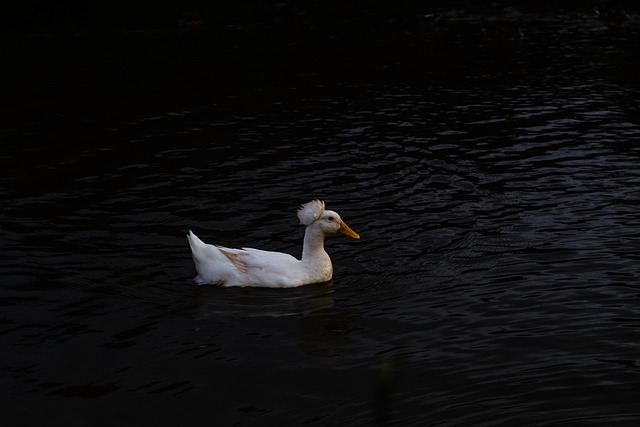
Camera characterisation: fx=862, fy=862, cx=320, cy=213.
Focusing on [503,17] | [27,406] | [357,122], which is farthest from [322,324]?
[503,17]

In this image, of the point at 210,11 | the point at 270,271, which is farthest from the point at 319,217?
the point at 210,11

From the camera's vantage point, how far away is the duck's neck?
13.6m

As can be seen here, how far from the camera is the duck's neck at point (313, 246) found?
13.6 meters

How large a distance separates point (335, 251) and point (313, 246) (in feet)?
5.42

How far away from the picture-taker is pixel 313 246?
1370 centimetres

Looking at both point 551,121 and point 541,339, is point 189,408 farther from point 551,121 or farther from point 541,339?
point 551,121

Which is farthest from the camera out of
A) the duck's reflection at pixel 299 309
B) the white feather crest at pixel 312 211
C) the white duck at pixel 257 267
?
the white feather crest at pixel 312 211

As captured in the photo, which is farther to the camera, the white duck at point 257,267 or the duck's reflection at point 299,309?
the white duck at point 257,267

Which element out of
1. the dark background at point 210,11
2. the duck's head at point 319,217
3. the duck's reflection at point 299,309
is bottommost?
the duck's reflection at point 299,309

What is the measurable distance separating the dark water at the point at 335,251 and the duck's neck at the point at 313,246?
1.76 feet

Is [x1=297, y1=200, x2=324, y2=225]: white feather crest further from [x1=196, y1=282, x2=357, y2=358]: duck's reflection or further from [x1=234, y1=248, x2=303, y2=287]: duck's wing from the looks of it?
[x1=196, y1=282, x2=357, y2=358]: duck's reflection

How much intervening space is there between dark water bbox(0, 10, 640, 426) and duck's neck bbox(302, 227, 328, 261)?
0.53 metres

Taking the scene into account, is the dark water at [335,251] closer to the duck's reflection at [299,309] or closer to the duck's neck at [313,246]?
the duck's reflection at [299,309]

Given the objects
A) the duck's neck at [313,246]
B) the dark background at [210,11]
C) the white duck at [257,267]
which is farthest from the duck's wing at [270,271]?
the dark background at [210,11]
